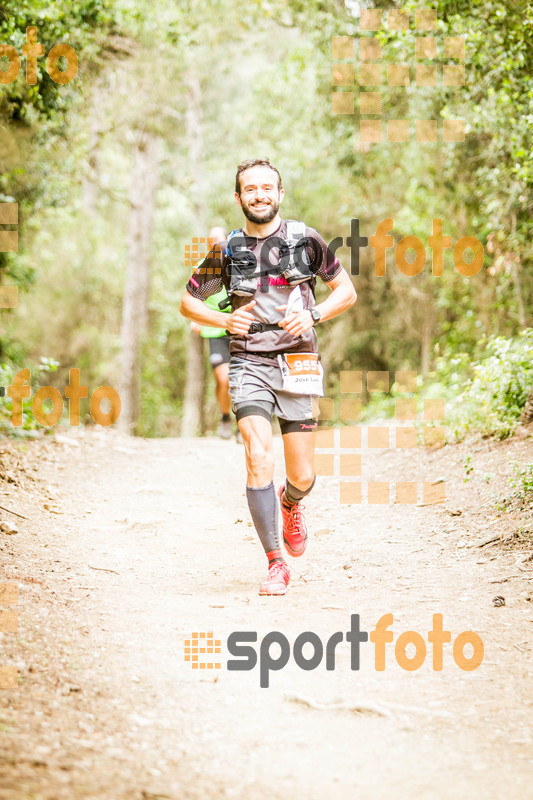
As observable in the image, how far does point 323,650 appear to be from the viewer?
3830 millimetres

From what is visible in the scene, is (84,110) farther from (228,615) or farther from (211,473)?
(228,615)

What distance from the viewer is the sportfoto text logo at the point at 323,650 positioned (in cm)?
367

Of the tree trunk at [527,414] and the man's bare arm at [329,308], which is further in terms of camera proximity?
the tree trunk at [527,414]

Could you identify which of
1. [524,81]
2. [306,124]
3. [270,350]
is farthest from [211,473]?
[306,124]

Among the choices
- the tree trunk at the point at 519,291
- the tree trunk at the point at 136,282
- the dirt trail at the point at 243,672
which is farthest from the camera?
the tree trunk at the point at 136,282

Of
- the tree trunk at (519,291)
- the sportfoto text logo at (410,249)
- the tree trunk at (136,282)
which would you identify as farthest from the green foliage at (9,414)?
the tree trunk at (136,282)

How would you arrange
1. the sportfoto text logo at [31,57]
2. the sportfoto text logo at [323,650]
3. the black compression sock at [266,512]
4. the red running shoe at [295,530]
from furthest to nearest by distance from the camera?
the sportfoto text logo at [31,57] → the red running shoe at [295,530] → the black compression sock at [266,512] → the sportfoto text logo at [323,650]

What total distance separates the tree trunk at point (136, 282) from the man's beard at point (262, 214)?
1516cm

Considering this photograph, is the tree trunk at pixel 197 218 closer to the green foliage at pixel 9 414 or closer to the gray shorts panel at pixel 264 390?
the green foliage at pixel 9 414

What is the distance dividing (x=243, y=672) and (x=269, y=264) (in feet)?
7.90

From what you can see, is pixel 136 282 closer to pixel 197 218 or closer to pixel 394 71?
pixel 197 218

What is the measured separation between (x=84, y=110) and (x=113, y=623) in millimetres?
9903

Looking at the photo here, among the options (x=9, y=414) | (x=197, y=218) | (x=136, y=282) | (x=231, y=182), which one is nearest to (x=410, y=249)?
(x=231, y=182)

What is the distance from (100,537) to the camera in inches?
249
